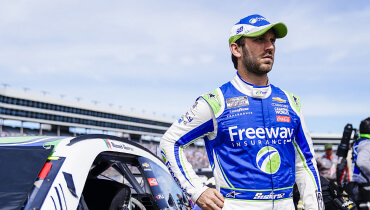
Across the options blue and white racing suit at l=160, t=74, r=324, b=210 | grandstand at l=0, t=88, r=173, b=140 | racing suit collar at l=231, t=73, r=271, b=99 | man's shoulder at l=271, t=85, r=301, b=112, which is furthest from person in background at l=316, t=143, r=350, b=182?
grandstand at l=0, t=88, r=173, b=140

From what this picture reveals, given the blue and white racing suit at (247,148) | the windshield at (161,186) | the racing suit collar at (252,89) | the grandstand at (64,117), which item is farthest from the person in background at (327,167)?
the grandstand at (64,117)

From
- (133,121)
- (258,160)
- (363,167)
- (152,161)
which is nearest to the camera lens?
(258,160)

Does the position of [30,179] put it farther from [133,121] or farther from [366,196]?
[133,121]

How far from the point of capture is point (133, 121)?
108000mm

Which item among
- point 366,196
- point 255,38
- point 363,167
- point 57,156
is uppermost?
point 255,38

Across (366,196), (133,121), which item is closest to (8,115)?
(133,121)

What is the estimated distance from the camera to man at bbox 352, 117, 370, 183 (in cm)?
513

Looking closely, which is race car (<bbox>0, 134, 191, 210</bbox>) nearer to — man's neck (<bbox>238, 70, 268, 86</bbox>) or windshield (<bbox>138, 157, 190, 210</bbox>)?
windshield (<bbox>138, 157, 190, 210</bbox>)

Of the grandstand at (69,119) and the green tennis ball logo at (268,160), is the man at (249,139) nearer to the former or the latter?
the green tennis ball logo at (268,160)

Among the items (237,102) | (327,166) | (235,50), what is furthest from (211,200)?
(327,166)

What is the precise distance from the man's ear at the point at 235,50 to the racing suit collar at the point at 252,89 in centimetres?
14

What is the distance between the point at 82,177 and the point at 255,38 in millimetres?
1311

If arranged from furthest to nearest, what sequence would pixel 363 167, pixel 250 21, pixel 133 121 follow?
pixel 133 121, pixel 363 167, pixel 250 21

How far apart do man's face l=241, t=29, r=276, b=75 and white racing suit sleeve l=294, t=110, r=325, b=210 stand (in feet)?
1.36
